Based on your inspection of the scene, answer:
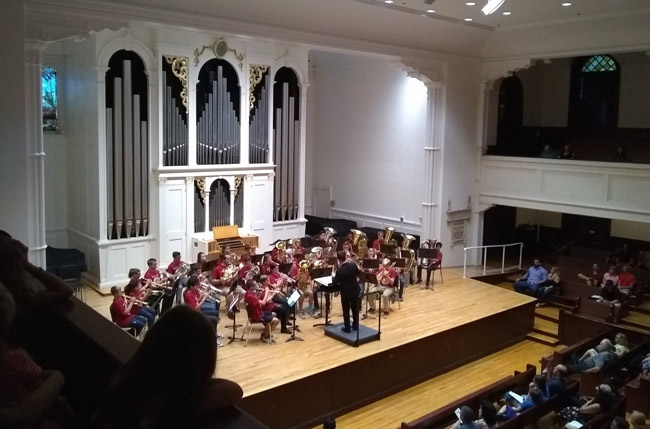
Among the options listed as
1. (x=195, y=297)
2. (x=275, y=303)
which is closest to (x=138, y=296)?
(x=195, y=297)

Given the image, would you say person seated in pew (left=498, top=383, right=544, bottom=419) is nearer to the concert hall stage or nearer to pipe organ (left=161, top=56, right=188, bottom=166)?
the concert hall stage

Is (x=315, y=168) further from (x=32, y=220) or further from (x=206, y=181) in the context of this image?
(x=32, y=220)

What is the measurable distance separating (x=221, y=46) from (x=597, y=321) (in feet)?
29.0

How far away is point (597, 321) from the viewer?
1072 cm

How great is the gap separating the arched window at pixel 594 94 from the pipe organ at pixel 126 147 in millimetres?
11135

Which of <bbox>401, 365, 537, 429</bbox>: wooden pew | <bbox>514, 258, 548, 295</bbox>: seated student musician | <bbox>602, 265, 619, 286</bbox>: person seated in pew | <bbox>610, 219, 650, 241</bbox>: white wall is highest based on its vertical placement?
<bbox>610, 219, 650, 241</bbox>: white wall

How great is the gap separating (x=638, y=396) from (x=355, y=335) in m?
3.95

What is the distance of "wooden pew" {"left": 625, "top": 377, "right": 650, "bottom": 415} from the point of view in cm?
802

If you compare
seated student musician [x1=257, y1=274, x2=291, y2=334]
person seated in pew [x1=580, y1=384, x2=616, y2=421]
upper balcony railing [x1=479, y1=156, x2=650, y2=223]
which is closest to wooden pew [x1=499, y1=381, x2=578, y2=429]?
person seated in pew [x1=580, y1=384, x2=616, y2=421]

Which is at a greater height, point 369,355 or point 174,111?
point 174,111

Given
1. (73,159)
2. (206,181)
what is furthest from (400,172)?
(73,159)

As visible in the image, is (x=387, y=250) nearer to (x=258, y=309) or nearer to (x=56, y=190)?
(x=258, y=309)

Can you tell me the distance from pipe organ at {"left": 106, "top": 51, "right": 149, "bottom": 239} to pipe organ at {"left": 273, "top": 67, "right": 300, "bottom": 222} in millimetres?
3211

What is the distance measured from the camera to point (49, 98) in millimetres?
12195
